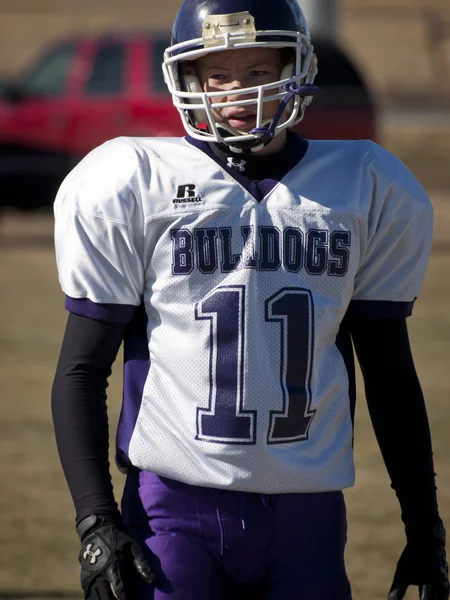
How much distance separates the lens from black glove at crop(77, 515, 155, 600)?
2312 mm

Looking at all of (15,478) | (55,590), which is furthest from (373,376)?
(15,478)

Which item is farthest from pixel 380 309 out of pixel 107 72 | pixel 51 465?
pixel 107 72

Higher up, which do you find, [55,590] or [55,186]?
[55,590]

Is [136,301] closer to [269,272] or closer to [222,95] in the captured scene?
[269,272]

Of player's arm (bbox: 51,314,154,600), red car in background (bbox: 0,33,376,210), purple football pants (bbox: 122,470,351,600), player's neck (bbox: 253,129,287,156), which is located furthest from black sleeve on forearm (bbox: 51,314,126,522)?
red car in background (bbox: 0,33,376,210)

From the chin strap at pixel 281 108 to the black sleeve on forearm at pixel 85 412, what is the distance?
0.49 meters

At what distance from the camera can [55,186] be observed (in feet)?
44.1

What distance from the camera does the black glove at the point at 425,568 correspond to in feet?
8.48

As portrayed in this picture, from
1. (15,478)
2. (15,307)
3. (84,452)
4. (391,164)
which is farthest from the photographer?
(15,307)

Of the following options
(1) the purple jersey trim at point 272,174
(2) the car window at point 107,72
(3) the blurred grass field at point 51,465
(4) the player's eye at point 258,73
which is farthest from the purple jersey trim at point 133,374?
(2) the car window at point 107,72

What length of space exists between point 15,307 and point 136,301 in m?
7.40

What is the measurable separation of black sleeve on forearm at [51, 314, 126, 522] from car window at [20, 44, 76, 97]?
11.2 m

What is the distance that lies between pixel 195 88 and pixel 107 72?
35.9 ft

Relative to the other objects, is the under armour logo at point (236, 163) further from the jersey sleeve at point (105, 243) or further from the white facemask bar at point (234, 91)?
the jersey sleeve at point (105, 243)
